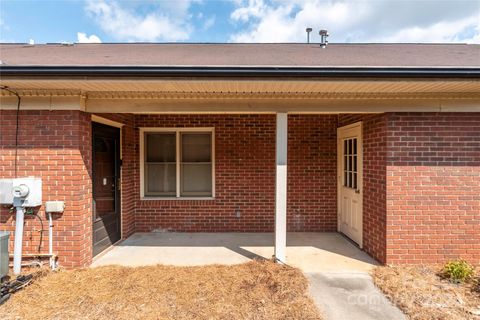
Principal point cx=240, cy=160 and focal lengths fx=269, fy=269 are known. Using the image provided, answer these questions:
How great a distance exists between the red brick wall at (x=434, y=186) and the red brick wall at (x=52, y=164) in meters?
4.82

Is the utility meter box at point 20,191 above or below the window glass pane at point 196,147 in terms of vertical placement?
below

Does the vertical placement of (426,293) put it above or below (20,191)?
below

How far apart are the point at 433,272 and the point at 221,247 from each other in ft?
11.2

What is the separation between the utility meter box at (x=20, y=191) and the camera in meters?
3.87

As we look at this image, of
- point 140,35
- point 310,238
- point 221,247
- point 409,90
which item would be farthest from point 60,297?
point 140,35

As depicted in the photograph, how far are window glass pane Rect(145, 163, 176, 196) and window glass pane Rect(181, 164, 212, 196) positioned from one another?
0.30 metres

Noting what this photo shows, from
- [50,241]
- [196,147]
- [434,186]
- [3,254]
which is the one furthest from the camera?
[196,147]

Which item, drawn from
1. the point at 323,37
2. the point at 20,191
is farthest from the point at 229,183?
the point at 323,37

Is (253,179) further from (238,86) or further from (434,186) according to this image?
(434,186)

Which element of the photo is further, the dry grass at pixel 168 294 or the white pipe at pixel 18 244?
the white pipe at pixel 18 244

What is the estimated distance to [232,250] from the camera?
4984 millimetres

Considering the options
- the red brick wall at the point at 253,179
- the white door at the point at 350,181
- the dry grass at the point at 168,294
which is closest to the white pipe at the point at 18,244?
the dry grass at the point at 168,294

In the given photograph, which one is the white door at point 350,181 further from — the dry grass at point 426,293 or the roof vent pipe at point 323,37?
the roof vent pipe at point 323,37

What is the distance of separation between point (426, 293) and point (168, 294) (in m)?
3.24
